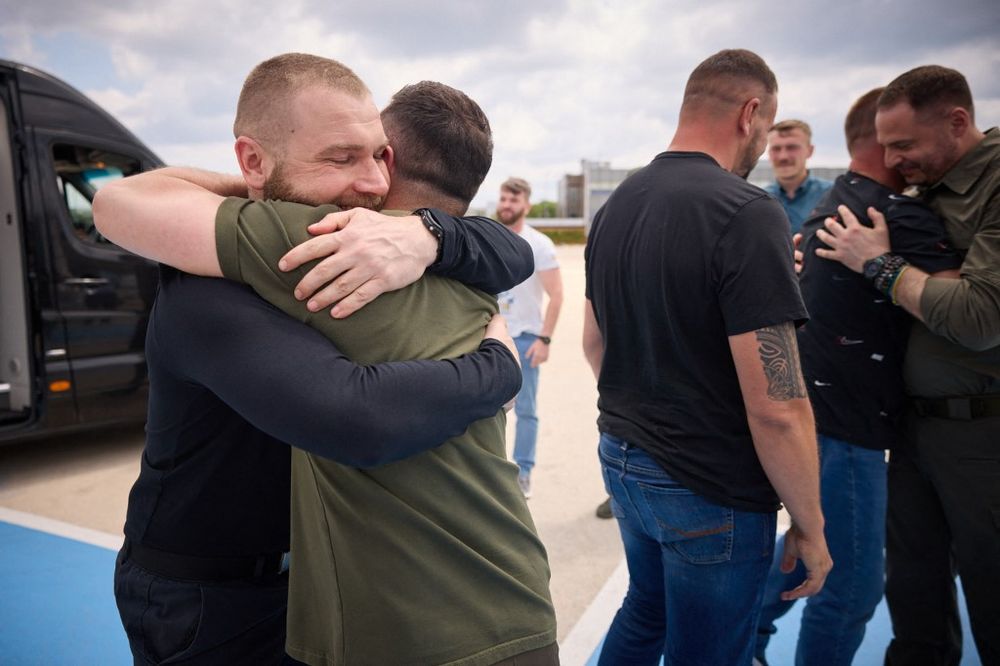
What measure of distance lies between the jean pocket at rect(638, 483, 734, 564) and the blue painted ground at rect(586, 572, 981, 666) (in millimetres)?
1231

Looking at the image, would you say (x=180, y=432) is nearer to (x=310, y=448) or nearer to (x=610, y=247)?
(x=310, y=448)

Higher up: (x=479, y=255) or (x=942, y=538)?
(x=479, y=255)

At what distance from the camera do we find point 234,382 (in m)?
1.16

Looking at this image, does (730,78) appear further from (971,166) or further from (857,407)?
(857,407)

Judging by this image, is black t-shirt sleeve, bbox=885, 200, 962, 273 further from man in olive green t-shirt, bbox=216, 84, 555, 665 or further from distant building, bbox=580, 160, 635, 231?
distant building, bbox=580, 160, 635, 231

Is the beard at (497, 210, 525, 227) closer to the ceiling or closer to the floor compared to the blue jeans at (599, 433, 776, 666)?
closer to the ceiling

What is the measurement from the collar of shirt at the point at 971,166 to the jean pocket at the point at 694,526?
1.41m

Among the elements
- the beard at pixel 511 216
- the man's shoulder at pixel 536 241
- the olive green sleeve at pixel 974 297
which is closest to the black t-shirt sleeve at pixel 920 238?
the olive green sleeve at pixel 974 297

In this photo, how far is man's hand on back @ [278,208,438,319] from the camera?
46.6 inches

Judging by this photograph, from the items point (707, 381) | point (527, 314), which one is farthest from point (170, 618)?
point (527, 314)

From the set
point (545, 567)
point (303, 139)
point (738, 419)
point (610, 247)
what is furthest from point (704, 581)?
point (303, 139)

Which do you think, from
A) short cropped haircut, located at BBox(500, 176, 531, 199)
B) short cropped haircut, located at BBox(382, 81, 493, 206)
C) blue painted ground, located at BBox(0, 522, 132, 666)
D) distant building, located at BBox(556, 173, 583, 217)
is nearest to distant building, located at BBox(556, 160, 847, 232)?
distant building, located at BBox(556, 173, 583, 217)

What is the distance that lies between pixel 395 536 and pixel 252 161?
2.65 feet

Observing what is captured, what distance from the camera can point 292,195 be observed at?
137 centimetres
